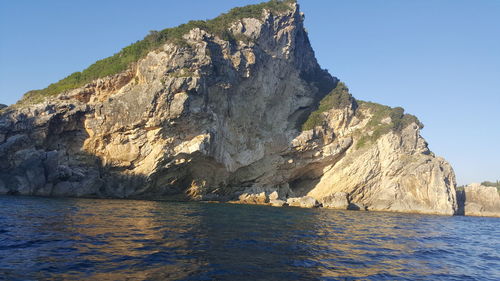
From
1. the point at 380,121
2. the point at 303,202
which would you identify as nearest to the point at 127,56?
the point at 303,202

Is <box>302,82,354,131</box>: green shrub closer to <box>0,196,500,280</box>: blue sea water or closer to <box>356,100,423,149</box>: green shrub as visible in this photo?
<box>356,100,423,149</box>: green shrub

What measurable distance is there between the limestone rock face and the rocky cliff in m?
9.70

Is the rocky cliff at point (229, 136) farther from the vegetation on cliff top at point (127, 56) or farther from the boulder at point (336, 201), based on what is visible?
the vegetation on cliff top at point (127, 56)

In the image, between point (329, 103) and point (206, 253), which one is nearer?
point (206, 253)

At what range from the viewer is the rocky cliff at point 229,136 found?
35.5 metres

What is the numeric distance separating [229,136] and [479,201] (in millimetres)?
49164

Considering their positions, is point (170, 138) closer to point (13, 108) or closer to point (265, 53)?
point (13, 108)

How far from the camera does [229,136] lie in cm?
4338

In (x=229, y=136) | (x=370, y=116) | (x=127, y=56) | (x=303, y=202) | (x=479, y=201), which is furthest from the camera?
(x=479, y=201)

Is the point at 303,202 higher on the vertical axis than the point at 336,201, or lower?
lower

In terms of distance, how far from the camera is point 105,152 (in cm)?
3681

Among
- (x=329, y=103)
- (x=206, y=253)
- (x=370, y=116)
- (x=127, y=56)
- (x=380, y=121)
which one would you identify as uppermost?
(x=127, y=56)

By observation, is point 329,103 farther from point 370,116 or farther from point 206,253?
point 206,253

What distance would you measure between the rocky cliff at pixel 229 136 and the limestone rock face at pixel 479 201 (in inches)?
382
